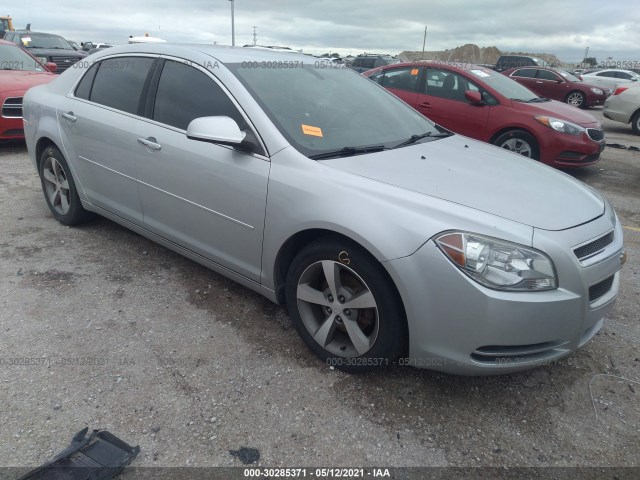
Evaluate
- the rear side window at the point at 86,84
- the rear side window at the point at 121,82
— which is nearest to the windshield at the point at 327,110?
the rear side window at the point at 121,82

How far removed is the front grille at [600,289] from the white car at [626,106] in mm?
10978

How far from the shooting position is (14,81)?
281 inches

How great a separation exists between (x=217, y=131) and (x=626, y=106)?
11845 mm

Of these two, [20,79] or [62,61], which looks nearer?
[20,79]

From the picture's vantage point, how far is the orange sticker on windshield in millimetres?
2715

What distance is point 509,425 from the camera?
228 cm

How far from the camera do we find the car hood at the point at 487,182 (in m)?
2.23

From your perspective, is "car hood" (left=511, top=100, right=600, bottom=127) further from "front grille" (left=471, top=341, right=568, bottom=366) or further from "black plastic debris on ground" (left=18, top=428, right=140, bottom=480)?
"black plastic debris on ground" (left=18, top=428, right=140, bottom=480)

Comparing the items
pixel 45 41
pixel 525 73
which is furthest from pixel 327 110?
pixel 525 73

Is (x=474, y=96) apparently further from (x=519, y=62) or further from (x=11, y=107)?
(x=519, y=62)

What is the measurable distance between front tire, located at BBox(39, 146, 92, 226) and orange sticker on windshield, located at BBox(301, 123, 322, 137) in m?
2.40

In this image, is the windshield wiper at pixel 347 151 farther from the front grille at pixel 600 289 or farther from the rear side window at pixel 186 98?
the front grille at pixel 600 289

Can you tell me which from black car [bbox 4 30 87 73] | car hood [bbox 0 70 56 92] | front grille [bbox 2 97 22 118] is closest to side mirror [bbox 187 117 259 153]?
front grille [bbox 2 97 22 118]

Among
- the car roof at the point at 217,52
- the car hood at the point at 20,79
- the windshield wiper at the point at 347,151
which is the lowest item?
the car hood at the point at 20,79
